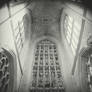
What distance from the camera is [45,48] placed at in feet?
31.4

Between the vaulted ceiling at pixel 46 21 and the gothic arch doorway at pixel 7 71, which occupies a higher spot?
the vaulted ceiling at pixel 46 21

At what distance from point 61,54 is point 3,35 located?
4.90m

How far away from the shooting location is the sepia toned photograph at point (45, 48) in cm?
489

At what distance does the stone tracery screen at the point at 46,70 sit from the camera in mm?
6387

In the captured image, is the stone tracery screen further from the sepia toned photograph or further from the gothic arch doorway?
the gothic arch doorway

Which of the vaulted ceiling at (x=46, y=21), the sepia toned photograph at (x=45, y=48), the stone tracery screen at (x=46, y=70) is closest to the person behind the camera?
the sepia toned photograph at (x=45, y=48)

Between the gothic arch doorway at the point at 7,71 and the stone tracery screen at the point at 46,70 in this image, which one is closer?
the gothic arch doorway at the point at 7,71

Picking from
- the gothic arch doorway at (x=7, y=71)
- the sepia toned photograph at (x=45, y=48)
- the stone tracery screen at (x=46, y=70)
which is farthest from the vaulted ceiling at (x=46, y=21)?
the gothic arch doorway at (x=7, y=71)

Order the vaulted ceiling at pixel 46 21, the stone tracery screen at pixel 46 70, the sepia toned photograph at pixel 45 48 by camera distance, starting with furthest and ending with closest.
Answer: the vaulted ceiling at pixel 46 21 → the stone tracery screen at pixel 46 70 → the sepia toned photograph at pixel 45 48

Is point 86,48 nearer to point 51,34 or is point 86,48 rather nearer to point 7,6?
point 7,6

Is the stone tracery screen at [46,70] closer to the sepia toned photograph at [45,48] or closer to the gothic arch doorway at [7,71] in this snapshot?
the sepia toned photograph at [45,48]

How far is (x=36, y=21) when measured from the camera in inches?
416

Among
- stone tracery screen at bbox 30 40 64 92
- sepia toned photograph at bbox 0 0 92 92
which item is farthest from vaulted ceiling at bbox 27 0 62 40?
stone tracery screen at bbox 30 40 64 92

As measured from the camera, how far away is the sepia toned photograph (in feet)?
16.0
